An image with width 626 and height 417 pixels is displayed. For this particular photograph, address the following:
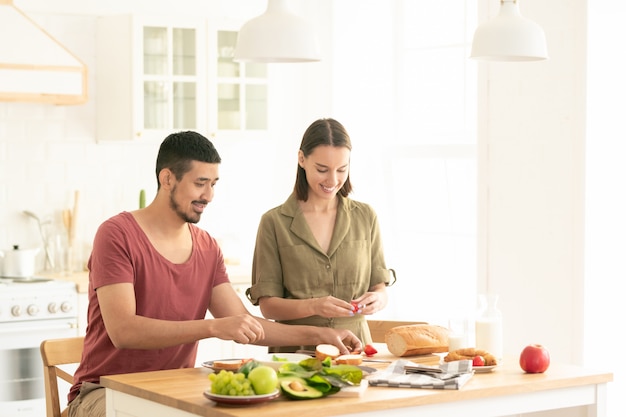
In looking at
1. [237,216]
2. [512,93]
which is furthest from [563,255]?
[237,216]

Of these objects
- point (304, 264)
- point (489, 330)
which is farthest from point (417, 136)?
point (489, 330)

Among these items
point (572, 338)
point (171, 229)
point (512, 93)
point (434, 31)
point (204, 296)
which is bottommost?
point (572, 338)

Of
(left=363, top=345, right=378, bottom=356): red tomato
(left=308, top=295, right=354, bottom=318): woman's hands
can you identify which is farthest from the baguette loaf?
(left=308, top=295, right=354, bottom=318): woman's hands

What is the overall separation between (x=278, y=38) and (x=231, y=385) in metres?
1.18

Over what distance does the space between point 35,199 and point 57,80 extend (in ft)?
2.58

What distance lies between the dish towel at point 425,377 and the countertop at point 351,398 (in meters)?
0.02

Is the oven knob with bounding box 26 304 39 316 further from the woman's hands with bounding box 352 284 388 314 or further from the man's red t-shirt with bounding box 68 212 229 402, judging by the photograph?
the woman's hands with bounding box 352 284 388 314

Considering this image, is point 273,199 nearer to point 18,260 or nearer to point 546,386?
point 18,260

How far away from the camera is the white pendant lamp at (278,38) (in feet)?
10.9

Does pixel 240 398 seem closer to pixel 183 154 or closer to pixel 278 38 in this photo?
pixel 183 154

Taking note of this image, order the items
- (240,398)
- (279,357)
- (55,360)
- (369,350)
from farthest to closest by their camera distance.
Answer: (55,360), (369,350), (279,357), (240,398)

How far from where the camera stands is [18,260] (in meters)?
5.64

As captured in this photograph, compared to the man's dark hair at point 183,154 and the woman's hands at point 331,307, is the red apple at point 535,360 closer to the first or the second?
the woman's hands at point 331,307

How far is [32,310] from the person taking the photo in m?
5.32
